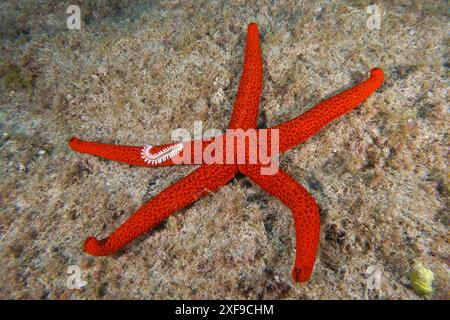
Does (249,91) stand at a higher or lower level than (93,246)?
higher

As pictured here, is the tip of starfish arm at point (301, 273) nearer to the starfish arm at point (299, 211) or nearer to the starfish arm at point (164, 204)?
the starfish arm at point (299, 211)

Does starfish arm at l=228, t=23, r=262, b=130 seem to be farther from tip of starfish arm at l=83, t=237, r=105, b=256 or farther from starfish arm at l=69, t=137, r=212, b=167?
tip of starfish arm at l=83, t=237, r=105, b=256

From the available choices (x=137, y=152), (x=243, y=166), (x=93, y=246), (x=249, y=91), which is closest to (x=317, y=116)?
(x=249, y=91)

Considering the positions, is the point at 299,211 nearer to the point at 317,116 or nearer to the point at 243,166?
the point at 243,166

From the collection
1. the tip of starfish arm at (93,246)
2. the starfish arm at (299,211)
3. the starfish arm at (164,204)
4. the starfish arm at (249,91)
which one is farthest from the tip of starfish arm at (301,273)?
the tip of starfish arm at (93,246)

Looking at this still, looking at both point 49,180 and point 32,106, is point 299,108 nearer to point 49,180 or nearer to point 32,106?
point 49,180

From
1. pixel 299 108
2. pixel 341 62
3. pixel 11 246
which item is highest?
pixel 341 62
